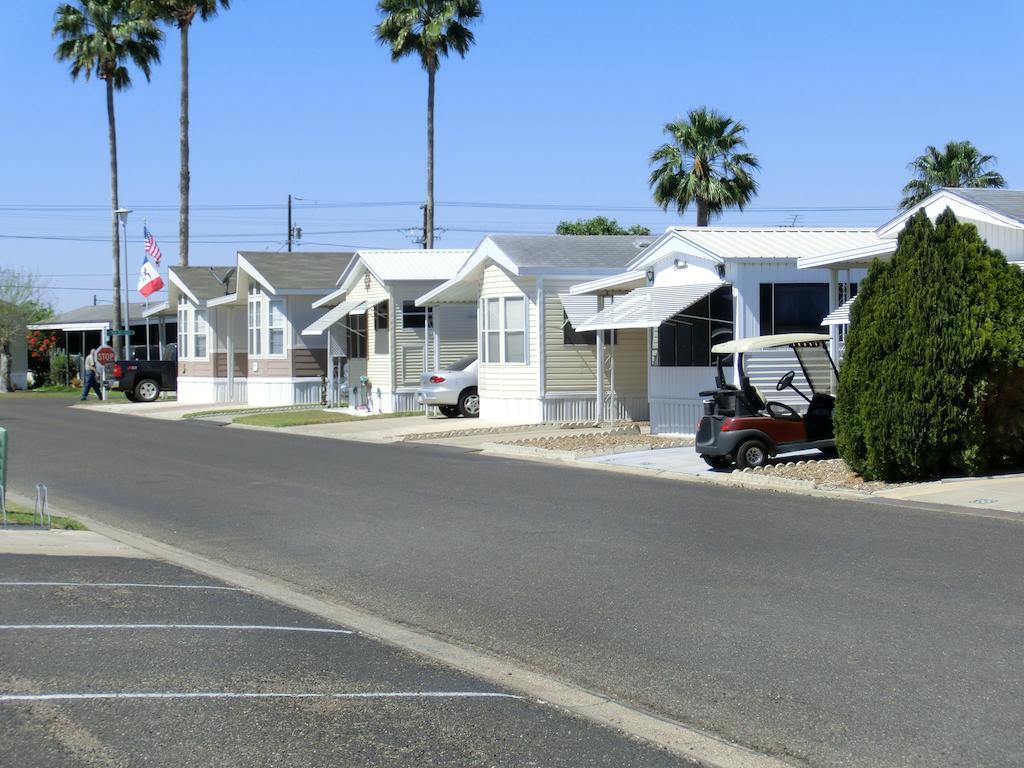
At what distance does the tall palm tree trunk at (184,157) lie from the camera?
53.6 meters

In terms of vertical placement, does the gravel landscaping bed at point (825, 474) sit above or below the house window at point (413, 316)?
below

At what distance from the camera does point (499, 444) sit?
24.8 metres

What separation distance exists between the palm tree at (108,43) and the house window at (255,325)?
47.9 feet

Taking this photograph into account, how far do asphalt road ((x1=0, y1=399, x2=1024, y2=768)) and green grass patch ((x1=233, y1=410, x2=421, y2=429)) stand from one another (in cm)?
1281

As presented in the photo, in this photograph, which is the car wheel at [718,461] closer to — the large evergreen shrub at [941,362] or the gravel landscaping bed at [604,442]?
the large evergreen shrub at [941,362]

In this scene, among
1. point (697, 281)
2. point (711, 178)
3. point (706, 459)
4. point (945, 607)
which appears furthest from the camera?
point (711, 178)

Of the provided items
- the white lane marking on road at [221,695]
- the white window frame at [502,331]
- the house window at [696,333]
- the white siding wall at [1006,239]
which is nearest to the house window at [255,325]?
the white window frame at [502,331]

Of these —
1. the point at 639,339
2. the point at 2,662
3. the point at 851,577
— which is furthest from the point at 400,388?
the point at 2,662

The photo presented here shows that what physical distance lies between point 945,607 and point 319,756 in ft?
16.1

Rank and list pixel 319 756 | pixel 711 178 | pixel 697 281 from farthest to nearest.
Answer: pixel 711 178
pixel 697 281
pixel 319 756

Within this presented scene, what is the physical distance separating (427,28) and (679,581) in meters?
42.7

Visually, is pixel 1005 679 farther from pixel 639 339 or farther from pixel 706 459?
pixel 639 339

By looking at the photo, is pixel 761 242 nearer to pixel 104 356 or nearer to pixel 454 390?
pixel 454 390

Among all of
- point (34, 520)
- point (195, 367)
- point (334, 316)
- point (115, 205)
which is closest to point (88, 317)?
point (115, 205)
